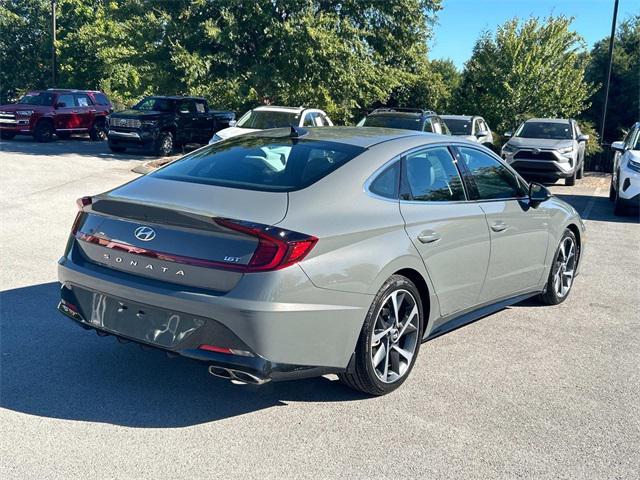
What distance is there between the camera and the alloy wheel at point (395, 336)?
4.17 m

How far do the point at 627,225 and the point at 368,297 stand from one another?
366 inches

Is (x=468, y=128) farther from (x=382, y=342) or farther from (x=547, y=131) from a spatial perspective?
(x=382, y=342)

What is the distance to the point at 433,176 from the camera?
482cm

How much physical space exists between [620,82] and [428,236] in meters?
29.7

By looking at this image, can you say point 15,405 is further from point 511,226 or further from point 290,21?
point 290,21

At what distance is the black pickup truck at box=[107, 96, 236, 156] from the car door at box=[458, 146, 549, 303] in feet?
50.0

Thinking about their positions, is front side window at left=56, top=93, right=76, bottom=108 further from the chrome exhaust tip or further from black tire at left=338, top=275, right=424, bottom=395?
the chrome exhaust tip

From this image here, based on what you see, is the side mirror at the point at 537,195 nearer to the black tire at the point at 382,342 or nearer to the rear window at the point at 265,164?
the black tire at the point at 382,342

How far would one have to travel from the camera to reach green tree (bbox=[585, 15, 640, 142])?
29656mm

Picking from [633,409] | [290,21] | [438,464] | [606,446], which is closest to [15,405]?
[438,464]

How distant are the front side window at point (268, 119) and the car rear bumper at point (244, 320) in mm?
12548

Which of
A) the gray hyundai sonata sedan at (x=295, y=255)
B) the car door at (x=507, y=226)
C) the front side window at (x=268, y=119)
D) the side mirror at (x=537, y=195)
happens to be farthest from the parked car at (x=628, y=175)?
the gray hyundai sonata sedan at (x=295, y=255)

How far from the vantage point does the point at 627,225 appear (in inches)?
461

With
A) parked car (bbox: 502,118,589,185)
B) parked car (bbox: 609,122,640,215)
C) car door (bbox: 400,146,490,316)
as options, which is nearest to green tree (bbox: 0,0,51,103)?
parked car (bbox: 502,118,589,185)
